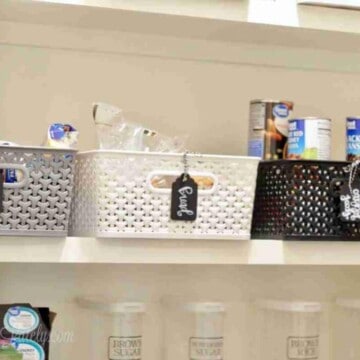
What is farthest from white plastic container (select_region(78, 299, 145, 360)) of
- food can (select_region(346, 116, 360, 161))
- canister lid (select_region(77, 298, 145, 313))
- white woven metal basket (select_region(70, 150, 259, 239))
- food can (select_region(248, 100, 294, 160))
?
food can (select_region(346, 116, 360, 161))

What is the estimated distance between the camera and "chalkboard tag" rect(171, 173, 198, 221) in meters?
1.29

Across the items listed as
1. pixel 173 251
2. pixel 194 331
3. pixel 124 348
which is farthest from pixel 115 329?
pixel 173 251

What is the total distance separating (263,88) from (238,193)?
1.34 feet

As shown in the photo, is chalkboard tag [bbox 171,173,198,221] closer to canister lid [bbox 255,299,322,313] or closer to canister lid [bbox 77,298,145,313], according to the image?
canister lid [bbox 77,298,145,313]

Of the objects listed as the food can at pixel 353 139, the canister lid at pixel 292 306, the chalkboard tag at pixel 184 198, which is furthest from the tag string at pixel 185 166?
the canister lid at pixel 292 306

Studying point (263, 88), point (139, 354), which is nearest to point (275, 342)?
point (139, 354)

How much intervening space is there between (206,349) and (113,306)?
7.6 inches

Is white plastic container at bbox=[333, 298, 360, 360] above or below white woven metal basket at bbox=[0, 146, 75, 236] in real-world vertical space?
below

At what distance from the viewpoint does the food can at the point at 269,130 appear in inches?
57.0

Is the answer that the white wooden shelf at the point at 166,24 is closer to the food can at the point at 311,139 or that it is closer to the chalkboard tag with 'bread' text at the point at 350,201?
the food can at the point at 311,139

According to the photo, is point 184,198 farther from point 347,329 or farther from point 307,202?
point 347,329

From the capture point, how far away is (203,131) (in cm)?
164

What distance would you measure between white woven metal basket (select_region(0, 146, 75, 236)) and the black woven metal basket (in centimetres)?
36

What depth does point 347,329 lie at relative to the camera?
1674mm
